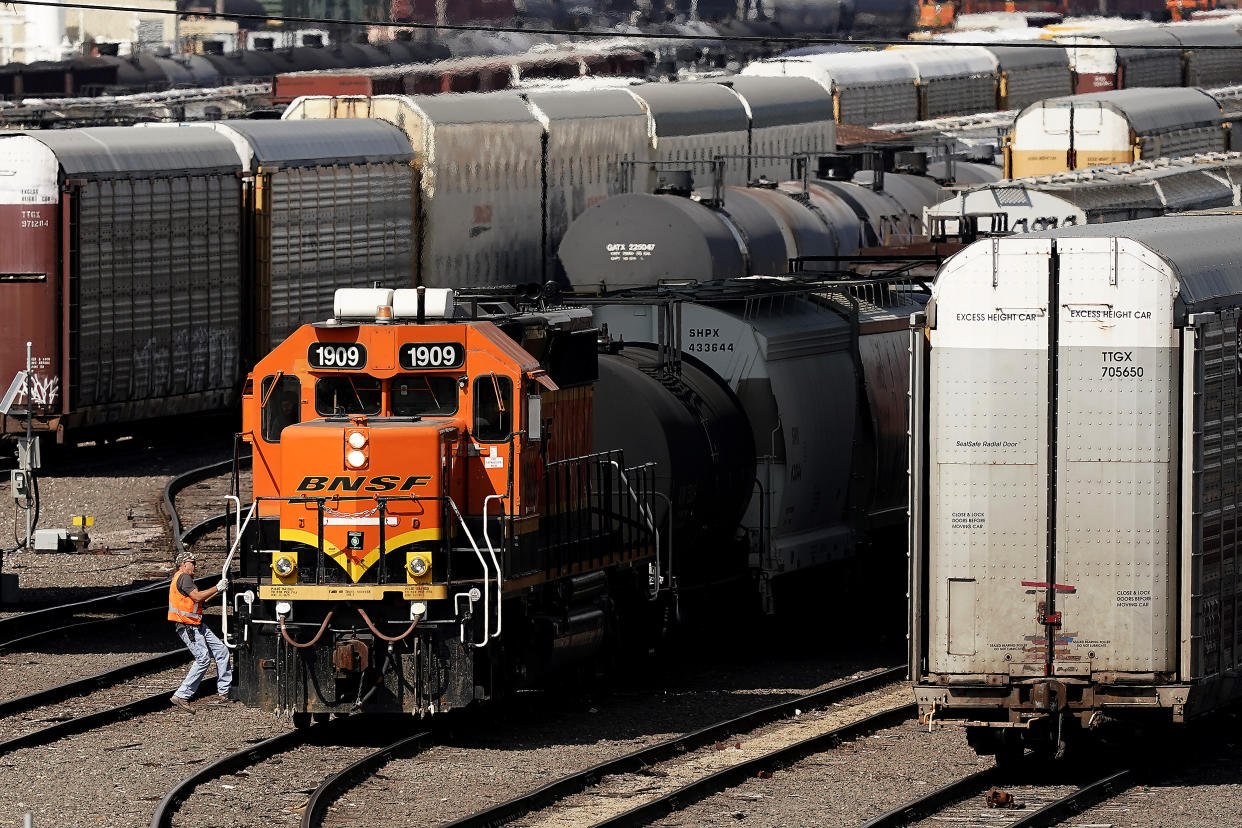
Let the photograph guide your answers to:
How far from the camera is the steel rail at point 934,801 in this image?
13492 millimetres

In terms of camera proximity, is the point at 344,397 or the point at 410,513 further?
the point at 344,397

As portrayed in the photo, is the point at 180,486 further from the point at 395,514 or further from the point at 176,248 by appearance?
the point at 395,514

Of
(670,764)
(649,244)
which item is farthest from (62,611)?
(649,244)

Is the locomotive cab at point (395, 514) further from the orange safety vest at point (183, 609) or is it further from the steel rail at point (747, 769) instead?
the steel rail at point (747, 769)

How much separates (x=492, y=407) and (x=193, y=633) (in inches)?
123

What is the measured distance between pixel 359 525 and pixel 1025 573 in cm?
457

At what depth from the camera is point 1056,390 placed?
13.8m

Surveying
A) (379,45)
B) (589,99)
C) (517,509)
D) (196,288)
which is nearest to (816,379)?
(517,509)

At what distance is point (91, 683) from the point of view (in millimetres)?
17984

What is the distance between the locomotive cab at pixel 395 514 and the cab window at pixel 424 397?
0.4 inches

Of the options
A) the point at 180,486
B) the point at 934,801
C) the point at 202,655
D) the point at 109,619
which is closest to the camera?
the point at 934,801

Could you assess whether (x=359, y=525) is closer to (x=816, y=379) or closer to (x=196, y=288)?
(x=816, y=379)

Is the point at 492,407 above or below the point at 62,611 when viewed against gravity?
above

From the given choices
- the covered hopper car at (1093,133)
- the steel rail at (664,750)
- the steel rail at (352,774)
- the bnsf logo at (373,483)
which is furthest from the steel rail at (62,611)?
the covered hopper car at (1093,133)
